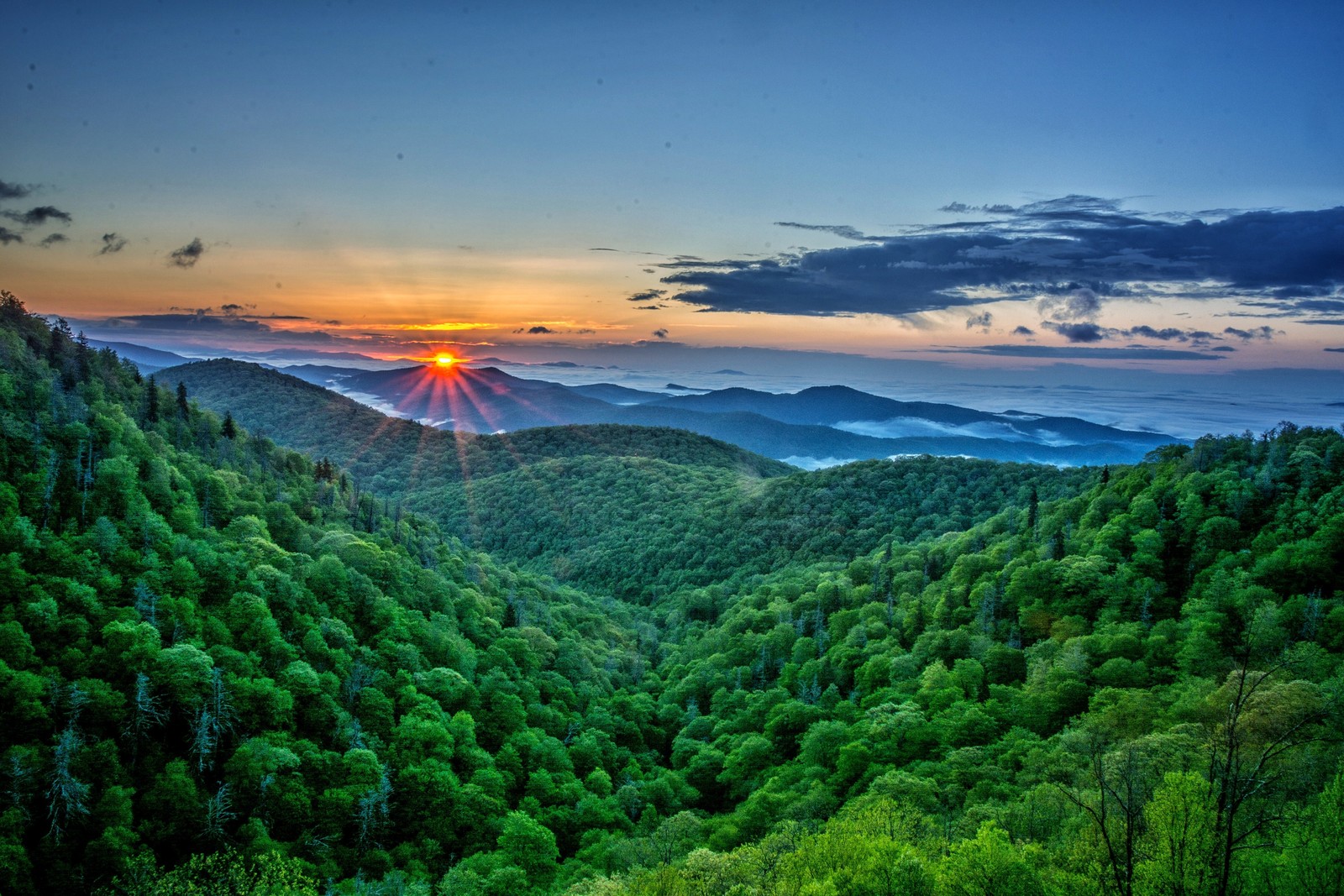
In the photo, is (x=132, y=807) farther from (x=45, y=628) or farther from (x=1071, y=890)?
(x=1071, y=890)

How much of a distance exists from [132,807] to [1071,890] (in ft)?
196

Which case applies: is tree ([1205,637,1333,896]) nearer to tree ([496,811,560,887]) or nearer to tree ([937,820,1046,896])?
tree ([937,820,1046,896])

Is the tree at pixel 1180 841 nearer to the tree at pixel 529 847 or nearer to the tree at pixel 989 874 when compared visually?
the tree at pixel 989 874

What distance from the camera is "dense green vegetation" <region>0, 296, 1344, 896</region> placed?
40.9 m

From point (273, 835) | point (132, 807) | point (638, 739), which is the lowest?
point (638, 739)

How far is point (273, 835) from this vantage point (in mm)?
55219

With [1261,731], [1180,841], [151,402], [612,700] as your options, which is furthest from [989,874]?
[151,402]

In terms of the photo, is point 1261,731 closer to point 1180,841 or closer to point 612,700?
point 1180,841

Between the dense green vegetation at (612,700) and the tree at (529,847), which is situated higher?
the dense green vegetation at (612,700)

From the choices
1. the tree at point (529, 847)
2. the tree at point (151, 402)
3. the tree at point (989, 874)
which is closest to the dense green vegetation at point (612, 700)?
the tree at point (989, 874)

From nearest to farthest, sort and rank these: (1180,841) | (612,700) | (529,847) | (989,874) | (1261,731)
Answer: (1180,841), (989,874), (1261,731), (529,847), (612,700)

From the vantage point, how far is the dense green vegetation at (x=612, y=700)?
1612 inches

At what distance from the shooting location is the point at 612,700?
3974 inches

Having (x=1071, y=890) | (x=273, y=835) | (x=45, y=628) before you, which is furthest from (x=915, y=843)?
(x=45, y=628)
